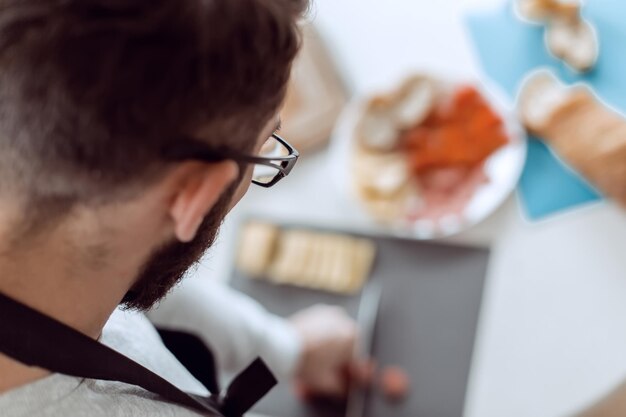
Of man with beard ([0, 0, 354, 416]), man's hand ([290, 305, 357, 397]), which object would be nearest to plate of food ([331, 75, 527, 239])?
man's hand ([290, 305, 357, 397])

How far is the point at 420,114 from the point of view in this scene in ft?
3.18

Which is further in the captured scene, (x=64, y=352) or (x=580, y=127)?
(x=580, y=127)

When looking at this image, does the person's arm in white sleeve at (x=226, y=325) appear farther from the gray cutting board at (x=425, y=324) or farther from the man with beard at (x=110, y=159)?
the man with beard at (x=110, y=159)

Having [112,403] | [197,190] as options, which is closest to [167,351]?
[112,403]

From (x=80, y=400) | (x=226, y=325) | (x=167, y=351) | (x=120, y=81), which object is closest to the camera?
(x=120, y=81)

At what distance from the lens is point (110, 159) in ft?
1.26

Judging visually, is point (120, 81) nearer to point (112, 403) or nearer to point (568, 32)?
point (112, 403)

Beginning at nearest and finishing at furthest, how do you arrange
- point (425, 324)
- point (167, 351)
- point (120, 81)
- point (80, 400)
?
point (120, 81) < point (80, 400) < point (167, 351) < point (425, 324)

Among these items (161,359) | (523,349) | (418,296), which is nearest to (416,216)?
(418,296)

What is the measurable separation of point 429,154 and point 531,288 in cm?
20

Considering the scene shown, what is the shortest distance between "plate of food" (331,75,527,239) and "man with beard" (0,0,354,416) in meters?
0.47

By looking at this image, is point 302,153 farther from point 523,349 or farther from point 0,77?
point 0,77

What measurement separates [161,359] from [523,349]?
0.45m

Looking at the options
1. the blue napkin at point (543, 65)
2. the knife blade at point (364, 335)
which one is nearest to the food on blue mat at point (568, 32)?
the blue napkin at point (543, 65)
